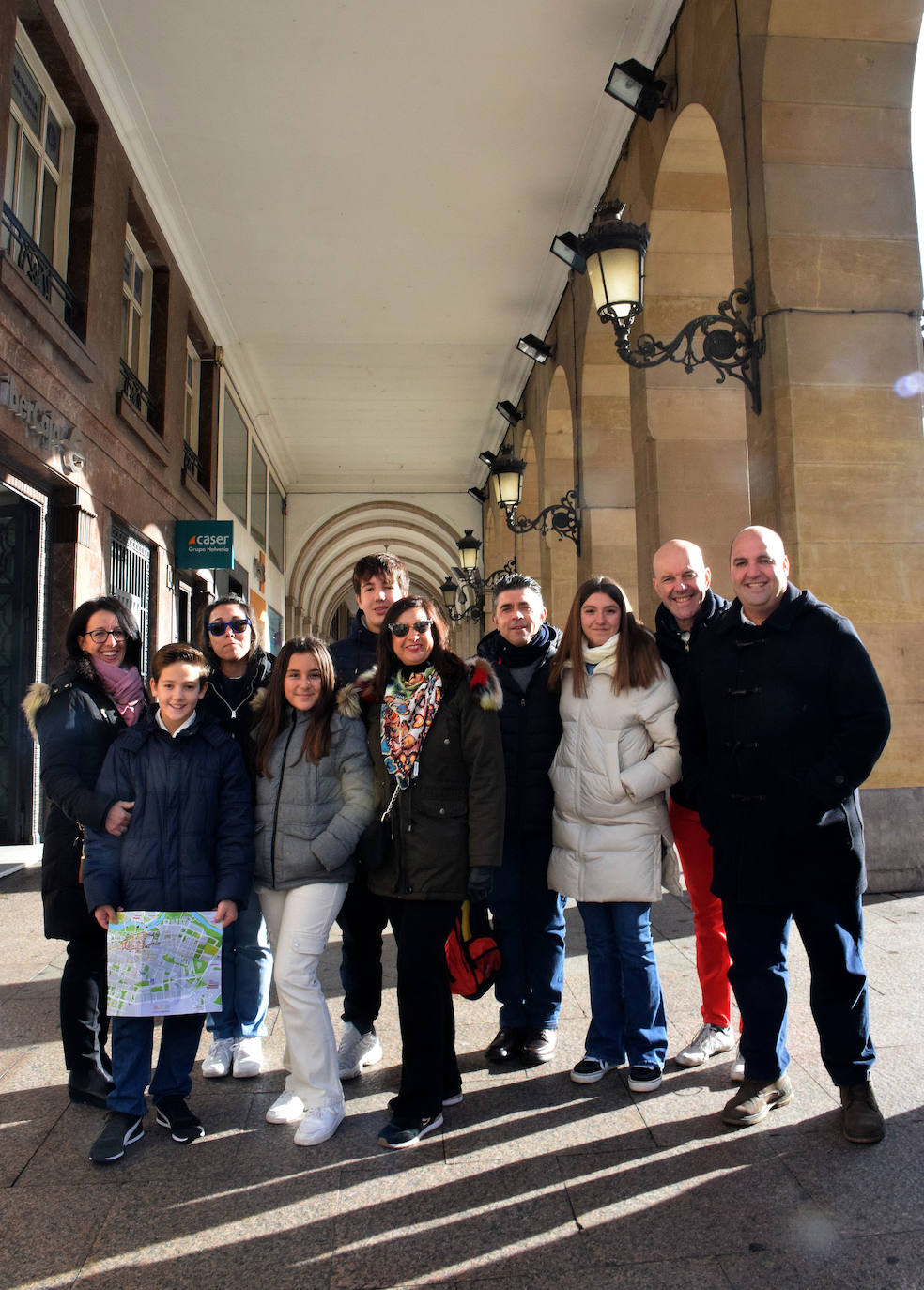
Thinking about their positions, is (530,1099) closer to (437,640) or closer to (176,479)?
(437,640)

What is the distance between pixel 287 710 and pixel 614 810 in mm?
1222

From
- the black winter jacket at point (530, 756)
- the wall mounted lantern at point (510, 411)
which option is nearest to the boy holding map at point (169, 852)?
the black winter jacket at point (530, 756)

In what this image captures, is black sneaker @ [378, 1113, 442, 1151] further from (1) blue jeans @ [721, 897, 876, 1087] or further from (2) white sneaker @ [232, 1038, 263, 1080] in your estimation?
(1) blue jeans @ [721, 897, 876, 1087]

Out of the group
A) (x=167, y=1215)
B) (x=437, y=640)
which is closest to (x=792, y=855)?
(x=437, y=640)

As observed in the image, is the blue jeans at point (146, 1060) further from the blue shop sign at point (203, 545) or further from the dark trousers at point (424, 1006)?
→ the blue shop sign at point (203, 545)

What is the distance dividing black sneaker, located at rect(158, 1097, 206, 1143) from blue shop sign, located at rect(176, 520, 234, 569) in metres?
9.68

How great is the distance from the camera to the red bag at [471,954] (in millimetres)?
3307

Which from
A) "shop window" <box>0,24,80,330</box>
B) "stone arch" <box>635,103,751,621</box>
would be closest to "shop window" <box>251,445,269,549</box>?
"shop window" <box>0,24,80,330</box>

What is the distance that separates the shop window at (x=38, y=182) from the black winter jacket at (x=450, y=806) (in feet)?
19.5

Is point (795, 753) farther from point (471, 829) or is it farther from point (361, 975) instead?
point (361, 975)

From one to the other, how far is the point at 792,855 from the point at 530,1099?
1199 millimetres

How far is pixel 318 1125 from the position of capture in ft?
9.64

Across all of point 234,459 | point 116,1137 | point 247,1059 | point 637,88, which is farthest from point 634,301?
point 234,459

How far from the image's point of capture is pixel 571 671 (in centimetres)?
361
